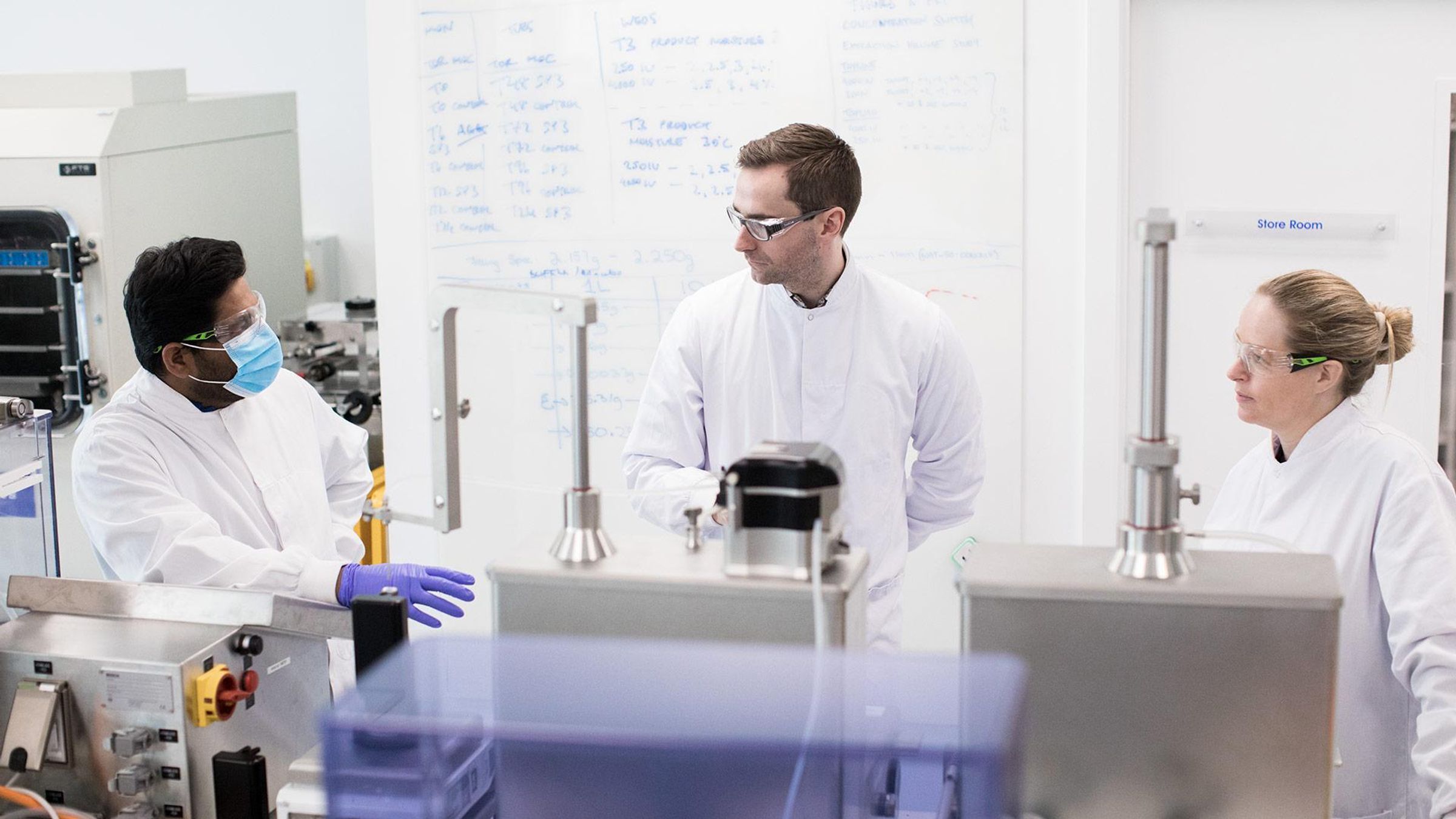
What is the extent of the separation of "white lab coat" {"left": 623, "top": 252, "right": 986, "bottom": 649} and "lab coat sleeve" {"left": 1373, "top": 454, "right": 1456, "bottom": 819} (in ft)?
2.72

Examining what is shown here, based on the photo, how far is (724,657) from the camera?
32.4 inches

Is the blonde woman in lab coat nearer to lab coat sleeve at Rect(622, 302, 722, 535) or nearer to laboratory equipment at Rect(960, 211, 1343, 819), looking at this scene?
laboratory equipment at Rect(960, 211, 1343, 819)

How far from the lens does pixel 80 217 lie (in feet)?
9.64

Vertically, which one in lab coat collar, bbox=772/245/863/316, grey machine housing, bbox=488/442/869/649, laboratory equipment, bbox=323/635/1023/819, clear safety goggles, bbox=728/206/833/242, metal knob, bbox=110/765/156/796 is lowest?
metal knob, bbox=110/765/156/796

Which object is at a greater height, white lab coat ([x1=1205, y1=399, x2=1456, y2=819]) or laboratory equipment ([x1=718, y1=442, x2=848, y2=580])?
laboratory equipment ([x1=718, y1=442, x2=848, y2=580])

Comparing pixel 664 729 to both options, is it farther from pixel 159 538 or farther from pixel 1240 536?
pixel 159 538

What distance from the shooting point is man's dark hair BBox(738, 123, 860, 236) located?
2170mm

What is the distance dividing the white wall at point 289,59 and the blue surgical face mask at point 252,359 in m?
2.17

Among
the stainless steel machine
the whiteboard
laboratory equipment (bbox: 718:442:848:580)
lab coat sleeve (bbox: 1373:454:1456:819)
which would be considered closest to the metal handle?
the stainless steel machine

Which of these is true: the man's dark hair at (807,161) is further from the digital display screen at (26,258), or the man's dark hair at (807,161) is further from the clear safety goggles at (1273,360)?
the digital display screen at (26,258)

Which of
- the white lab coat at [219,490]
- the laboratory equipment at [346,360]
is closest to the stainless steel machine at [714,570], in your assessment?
the white lab coat at [219,490]

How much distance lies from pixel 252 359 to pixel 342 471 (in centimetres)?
37

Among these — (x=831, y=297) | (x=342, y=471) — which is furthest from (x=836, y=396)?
(x=342, y=471)

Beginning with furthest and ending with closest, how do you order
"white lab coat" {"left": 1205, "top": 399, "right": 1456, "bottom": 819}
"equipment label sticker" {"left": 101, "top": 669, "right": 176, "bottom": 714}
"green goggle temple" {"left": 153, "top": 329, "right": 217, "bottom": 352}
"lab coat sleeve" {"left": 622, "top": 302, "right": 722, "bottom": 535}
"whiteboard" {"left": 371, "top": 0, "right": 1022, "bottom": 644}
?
"whiteboard" {"left": 371, "top": 0, "right": 1022, "bottom": 644} → "lab coat sleeve" {"left": 622, "top": 302, "right": 722, "bottom": 535} → "green goggle temple" {"left": 153, "top": 329, "right": 217, "bottom": 352} → "white lab coat" {"left": 1205, "top": 399, "right": 1456, "bottom": 819} → "equipment label sticker" {"left": 101, "top": 669, "right": 176, "bottom": 714}
